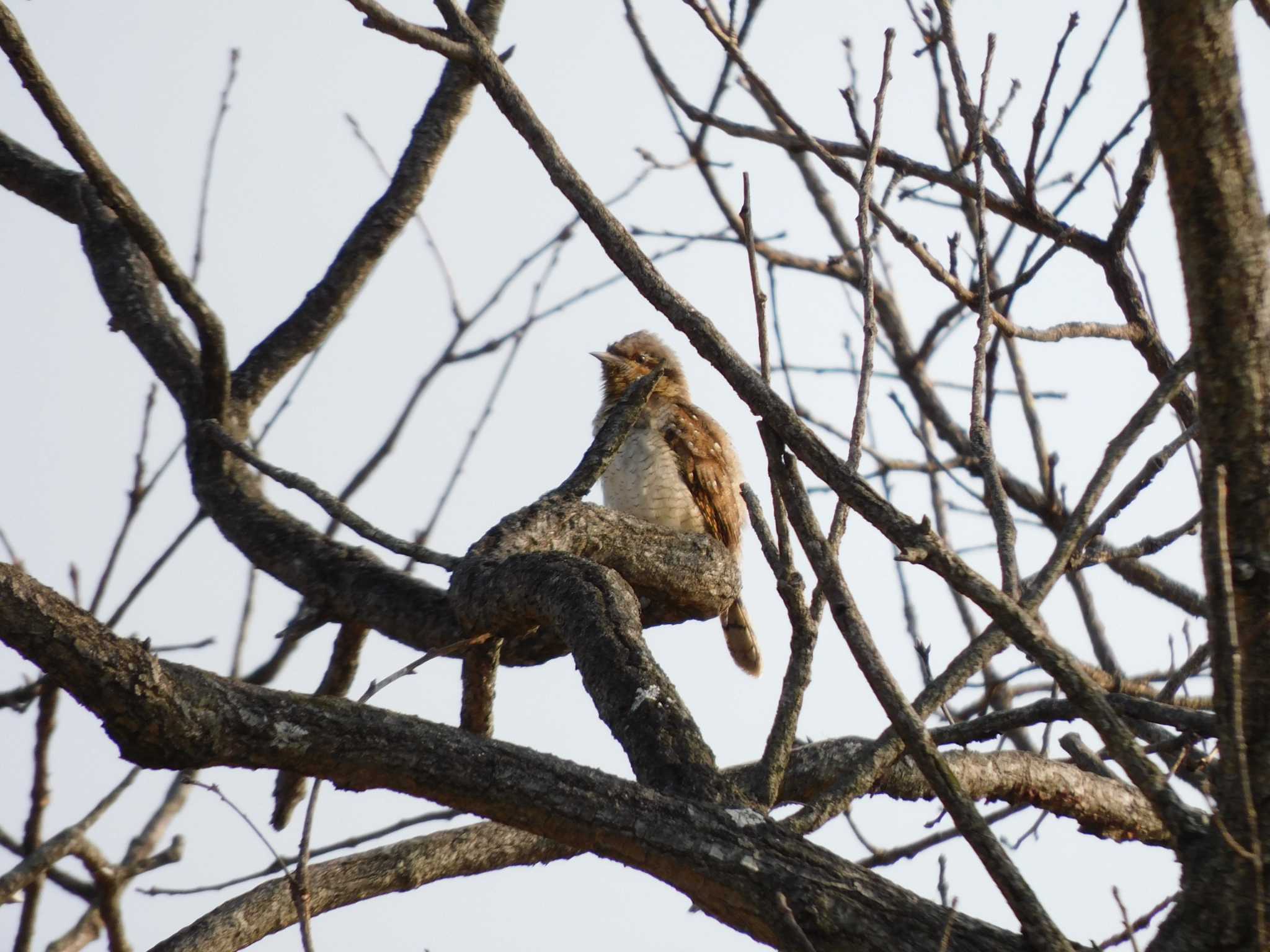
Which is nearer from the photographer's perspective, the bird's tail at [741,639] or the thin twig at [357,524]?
the thin twig at [357,524]

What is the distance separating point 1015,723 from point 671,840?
31.3 inches

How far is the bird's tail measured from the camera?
7176 mm

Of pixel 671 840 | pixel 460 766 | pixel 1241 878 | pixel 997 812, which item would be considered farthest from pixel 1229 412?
pixel 997 812

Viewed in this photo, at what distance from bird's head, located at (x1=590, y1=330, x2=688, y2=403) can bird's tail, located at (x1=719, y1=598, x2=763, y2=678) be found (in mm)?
1293

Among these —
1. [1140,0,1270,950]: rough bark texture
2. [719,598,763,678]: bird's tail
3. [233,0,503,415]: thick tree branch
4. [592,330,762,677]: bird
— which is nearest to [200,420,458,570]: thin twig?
[233,0,503,415]: thick tree branch

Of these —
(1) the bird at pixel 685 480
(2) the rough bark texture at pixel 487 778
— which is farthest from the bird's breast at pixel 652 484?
(2) the rough bark texture at pixel 487 778

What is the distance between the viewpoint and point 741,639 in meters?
7.22

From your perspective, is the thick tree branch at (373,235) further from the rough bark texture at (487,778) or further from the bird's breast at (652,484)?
the rough bark texture at (487,778)

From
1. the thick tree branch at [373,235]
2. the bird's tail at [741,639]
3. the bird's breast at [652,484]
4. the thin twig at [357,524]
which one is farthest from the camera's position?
the bird's tail at [741,639]

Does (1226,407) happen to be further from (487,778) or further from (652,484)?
(652,484)

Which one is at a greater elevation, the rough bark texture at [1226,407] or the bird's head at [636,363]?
the bird's head at [636,363]

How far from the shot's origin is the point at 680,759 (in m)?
2.09

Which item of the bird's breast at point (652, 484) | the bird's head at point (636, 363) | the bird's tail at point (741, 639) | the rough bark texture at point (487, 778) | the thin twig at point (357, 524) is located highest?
the bird's head at point (636, 363)

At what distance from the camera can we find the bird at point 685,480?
6.65m
